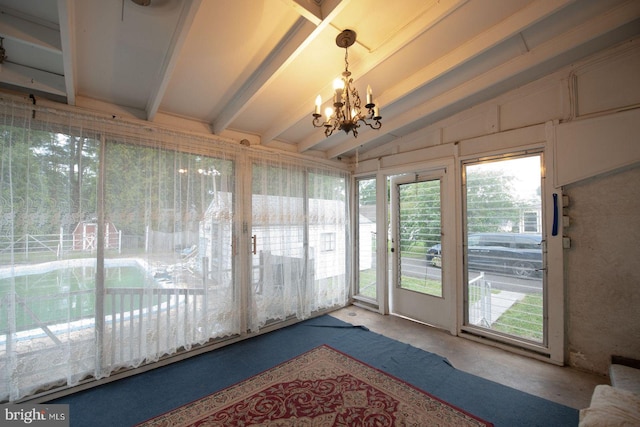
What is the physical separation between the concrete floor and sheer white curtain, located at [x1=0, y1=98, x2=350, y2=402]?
167 cm

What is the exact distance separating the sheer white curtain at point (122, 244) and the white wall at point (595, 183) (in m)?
2.91

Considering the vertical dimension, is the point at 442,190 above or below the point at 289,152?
below

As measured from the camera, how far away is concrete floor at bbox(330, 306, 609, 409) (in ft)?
6.99

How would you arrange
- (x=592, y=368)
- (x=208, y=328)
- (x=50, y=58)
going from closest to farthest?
1. (x=50, y=58)
2. (x=592, y=368)
3. (x=208, y=328)

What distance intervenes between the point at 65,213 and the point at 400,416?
3020 millimetres

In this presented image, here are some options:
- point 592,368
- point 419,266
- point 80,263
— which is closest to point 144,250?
point 80,263

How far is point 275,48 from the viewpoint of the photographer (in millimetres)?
1971

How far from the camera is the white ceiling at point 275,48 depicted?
1.62 meters

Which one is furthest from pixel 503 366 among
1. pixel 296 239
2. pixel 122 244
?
pixel 122 244

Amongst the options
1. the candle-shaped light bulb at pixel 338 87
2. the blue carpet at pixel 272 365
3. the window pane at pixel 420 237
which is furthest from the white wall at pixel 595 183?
the candle-shaped light bulb at pixel 338 87

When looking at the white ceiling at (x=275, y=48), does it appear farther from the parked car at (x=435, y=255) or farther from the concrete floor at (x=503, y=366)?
the concrete floor at (x=503, y=366)

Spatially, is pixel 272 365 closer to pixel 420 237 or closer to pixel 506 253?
pixel 420 237

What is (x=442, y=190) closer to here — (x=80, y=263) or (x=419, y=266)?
(x=419, y=266)

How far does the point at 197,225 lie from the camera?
270cm
